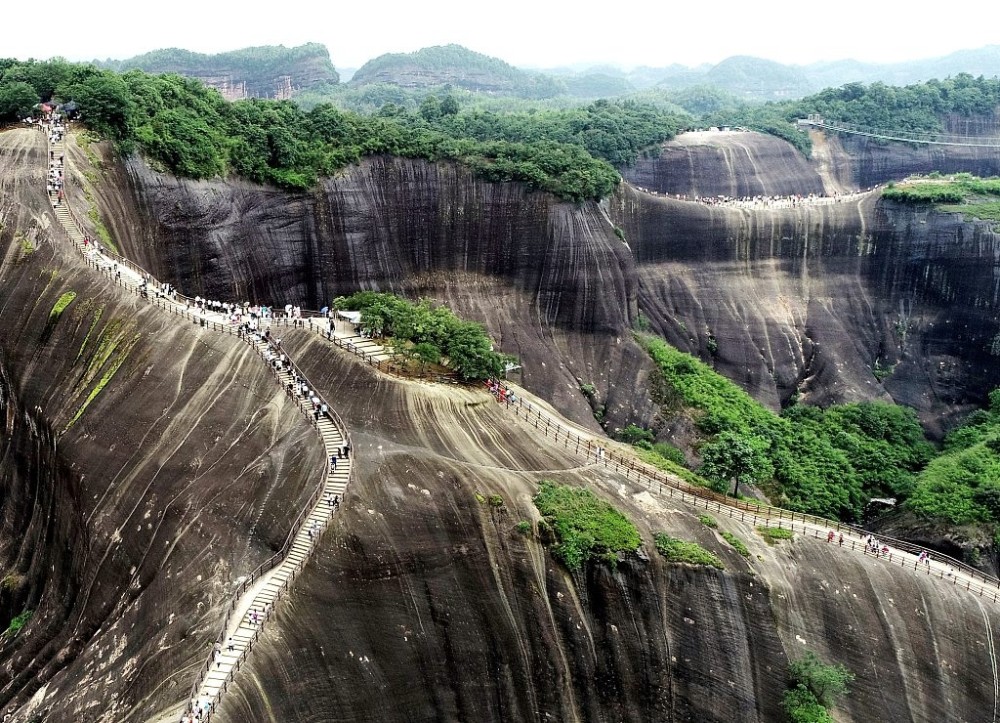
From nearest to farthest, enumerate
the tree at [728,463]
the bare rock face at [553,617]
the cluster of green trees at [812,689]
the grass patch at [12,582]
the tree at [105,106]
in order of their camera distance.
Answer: the bare rock face at [553,617]
the cluster of green trees at [812,689]
the grass patch at [12,582]
the tree at [728,463]
the tree at [105,106]

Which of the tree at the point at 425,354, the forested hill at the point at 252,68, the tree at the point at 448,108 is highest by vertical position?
the forested hill at the point at 252,68

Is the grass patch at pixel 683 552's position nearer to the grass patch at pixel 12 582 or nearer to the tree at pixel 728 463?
the tree at pixel 728 463

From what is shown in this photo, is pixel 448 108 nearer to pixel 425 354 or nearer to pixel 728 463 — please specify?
pixel 425 354

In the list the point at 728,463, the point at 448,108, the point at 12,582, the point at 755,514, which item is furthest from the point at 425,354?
the point at 448,108

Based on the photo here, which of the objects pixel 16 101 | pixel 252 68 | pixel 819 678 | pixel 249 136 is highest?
pixel 252 68

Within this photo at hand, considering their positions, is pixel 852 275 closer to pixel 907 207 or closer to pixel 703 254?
pixel 907 207

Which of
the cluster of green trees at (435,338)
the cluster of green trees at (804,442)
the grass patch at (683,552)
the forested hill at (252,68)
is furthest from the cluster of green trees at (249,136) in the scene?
the forested hill at (252,68)

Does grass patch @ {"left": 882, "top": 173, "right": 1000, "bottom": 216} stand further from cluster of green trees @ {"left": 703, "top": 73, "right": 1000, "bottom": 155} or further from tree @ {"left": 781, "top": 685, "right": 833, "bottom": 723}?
tree @ {"left": 781, "top": 685, "right": 833, "bottom": 723}
